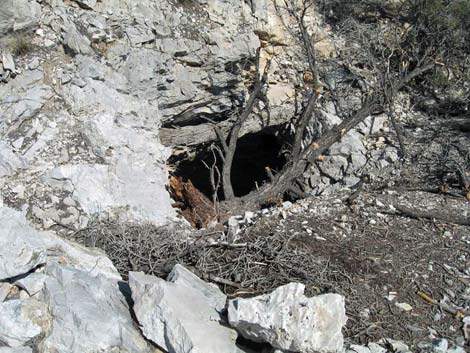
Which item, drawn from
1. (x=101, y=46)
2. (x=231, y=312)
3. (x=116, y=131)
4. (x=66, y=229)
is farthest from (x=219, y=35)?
(x=231, y=312)

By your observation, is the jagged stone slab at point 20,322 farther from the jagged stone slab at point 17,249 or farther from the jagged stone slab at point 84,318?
the jagged stone slab at point 17,249

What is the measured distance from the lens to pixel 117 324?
3.69m

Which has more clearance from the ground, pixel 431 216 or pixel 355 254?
pixel 355 254

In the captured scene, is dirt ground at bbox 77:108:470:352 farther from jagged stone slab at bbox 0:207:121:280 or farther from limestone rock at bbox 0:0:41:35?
limestone rock at bbox 0:0:41:35

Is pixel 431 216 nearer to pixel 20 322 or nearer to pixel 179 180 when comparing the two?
pixel 179 180

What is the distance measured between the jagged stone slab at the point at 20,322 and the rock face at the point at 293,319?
120cm

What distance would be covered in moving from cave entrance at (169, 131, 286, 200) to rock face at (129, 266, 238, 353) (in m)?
3.83

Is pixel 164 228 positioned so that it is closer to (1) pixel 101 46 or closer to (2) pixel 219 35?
(1) pixel 101 46

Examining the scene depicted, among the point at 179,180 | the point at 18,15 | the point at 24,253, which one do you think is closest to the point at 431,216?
the point at 179,180

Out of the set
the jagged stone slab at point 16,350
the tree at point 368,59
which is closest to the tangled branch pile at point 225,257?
the jagged stone slab at point 16,350

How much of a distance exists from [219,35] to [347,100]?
1.92m

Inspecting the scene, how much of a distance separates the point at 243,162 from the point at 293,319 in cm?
569

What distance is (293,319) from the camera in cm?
344

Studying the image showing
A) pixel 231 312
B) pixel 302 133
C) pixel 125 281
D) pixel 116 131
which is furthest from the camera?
pixel 302 133
